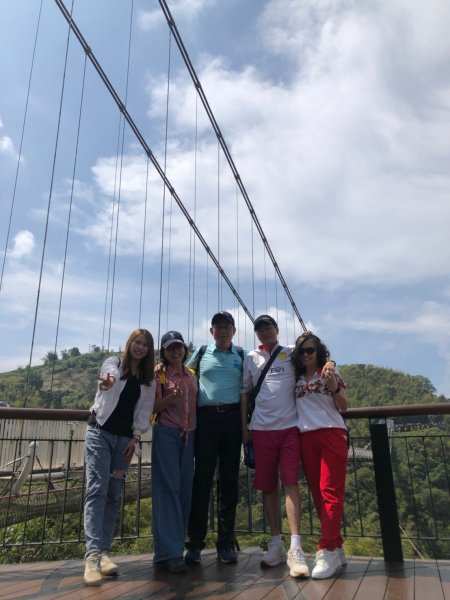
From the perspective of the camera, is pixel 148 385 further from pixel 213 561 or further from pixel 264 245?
pixel 264 245

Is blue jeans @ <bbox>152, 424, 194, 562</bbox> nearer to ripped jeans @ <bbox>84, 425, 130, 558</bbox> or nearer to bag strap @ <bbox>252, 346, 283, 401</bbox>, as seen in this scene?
ripped jeans @ <bbox>84, 425, 130, 558</bbox>

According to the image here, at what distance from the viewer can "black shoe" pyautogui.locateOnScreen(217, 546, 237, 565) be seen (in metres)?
2.07

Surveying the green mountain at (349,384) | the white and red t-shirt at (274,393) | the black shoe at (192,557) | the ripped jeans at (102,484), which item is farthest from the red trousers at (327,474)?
the green mountain at (349,384)

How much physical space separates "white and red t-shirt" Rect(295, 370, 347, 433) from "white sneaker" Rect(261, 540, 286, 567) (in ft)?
1.74

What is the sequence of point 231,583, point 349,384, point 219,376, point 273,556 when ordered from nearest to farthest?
1. point 231,583
2. point 273,556
3. point 219,376
4. point 349,384

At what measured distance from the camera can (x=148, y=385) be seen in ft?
6.36

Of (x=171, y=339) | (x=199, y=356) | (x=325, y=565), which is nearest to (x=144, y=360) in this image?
(x=171, y=339)

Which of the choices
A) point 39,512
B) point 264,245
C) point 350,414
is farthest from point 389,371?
point 350,414

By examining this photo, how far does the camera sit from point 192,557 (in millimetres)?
2029

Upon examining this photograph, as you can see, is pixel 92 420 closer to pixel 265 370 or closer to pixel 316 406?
pixel 265 370

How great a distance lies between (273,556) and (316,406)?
0.68 m

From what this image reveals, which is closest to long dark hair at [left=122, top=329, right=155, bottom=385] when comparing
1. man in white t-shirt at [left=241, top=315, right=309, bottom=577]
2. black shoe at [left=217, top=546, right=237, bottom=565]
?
man in white t-shirt at [left=241, top=315, right=309, bottom=577]

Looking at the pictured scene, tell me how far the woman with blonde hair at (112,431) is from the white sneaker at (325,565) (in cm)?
81

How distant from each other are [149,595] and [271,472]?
0.68 meters
